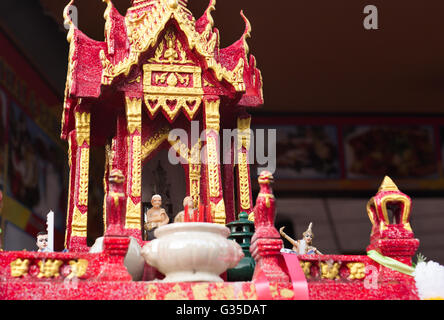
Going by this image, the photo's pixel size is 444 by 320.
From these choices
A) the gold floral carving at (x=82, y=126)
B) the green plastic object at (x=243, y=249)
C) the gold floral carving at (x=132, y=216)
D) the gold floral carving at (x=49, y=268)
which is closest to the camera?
the gold floral carving at (x=49, y=268)

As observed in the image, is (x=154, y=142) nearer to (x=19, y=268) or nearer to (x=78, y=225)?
(x=78, y=225)

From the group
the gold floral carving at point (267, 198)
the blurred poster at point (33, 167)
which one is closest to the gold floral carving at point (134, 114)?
the gold floral carving at point (267, 198)

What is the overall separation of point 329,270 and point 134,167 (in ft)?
5.67

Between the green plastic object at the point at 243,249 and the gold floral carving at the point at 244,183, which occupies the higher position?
the gold floral carving at the point at 244,183

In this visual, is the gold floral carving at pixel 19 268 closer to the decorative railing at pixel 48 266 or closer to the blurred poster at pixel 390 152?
the decorative railing at pixel 48 266

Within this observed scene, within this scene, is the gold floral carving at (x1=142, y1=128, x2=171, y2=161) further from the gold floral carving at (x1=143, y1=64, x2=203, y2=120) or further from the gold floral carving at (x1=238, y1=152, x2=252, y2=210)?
the gold floral carving at (x1=238, y1=152, x2=252, y2=210)

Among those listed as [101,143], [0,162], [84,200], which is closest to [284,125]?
[0,162]

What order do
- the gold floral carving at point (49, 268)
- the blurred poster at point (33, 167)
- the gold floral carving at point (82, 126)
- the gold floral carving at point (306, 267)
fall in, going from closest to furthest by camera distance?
the gold floral carving at point (49, 268) < the gold floral carving at point (306, 267) < the gold floral carving at point (82, 126) < the blurred poster at point (33, 167)

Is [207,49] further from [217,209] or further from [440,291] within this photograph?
[440,291]

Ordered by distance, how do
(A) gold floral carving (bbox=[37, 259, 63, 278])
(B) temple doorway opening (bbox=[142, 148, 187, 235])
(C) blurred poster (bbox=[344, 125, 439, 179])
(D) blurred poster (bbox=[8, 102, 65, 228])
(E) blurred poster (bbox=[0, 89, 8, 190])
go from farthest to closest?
(C) blurred poster (bbox=[344, 125, 439, 179])
(D) blurred poster (bbox=[8, 102, 65, 228])
(E) blurred poster (bbox=[0, 89, 8, 190])
(B) temple doorway opening (bbox=[142, 148, 187, 235])
(A) gold floral carving (bbox=[37, 259, 63, 278])

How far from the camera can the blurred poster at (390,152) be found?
10664mm

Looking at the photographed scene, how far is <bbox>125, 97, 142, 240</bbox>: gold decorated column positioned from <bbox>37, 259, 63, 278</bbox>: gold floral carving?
1.02m

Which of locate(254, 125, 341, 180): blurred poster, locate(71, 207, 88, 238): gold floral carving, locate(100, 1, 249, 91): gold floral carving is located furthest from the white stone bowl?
locate(254, 125, 341, 180): blurred poster

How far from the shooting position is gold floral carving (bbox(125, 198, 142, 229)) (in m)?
4.47
